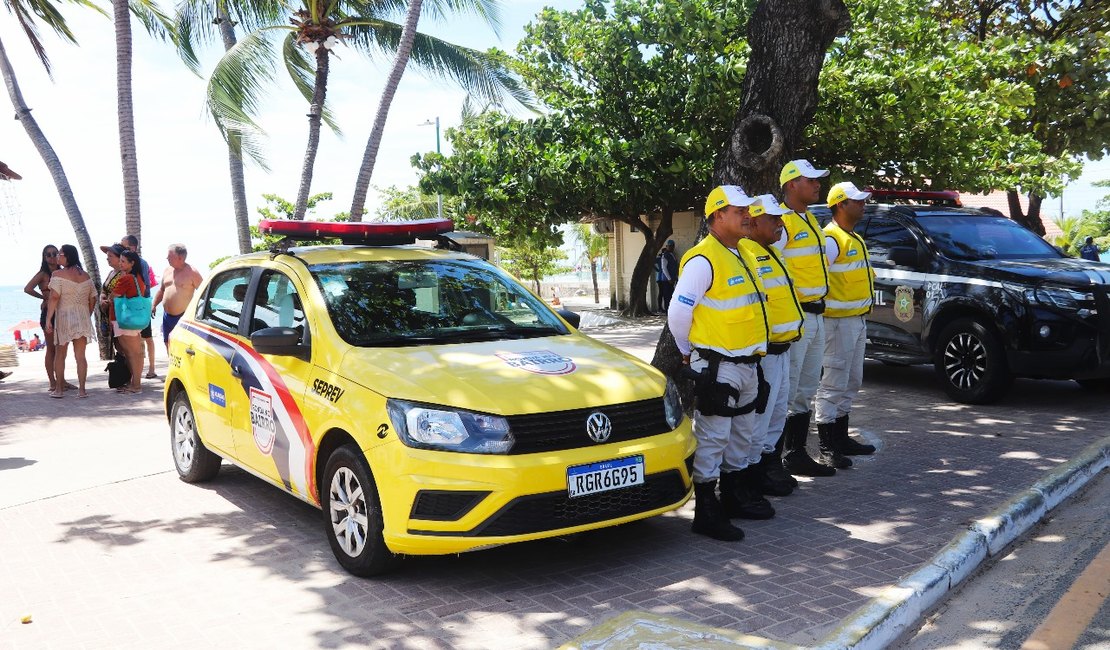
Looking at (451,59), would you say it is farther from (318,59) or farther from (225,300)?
(225,300)

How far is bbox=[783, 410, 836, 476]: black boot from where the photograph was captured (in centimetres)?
651

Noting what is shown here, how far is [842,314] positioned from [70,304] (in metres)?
8.51

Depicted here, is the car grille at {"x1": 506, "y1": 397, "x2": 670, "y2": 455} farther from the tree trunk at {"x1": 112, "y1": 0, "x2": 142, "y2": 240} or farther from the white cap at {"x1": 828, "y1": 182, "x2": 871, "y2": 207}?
the tree trunk at {"x1": 112, "y1": 0, "x2": 142, "y2": 240}

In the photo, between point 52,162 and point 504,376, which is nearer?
point 504,376

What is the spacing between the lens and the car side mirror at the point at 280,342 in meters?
5.08

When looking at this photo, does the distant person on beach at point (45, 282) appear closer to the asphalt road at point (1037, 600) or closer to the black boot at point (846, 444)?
the black boot at point (846, 444)

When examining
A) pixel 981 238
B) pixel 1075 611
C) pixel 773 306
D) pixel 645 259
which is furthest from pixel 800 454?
pixel 645 259

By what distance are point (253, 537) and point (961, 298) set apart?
259 inches

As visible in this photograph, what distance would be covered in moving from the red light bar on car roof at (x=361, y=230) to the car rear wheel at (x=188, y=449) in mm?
1536

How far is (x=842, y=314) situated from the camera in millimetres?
6508

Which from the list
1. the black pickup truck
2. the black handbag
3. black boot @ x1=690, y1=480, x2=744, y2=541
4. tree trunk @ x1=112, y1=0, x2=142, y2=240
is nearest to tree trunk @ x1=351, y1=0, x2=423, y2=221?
tree trunk @ x1=112, y1=0, x2=142, y2=240

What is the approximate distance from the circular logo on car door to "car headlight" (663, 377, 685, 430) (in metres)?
0.43

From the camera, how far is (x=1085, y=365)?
26.8 feet

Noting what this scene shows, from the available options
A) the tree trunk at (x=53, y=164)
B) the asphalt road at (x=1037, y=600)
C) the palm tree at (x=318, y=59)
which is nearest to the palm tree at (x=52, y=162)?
the tree trunk at (x=53, y=164)
